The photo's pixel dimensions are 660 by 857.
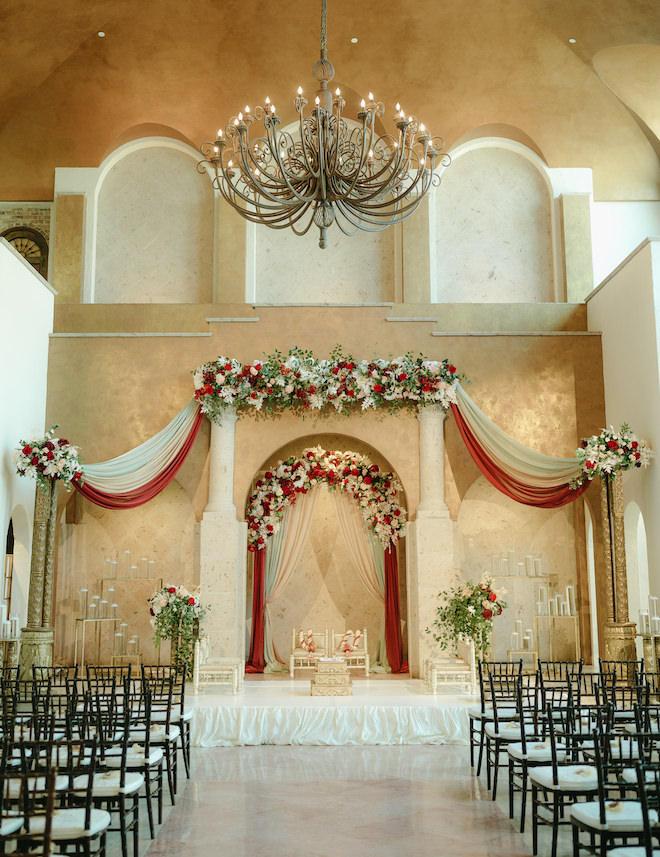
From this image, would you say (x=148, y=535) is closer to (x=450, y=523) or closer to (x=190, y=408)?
(x=190, y=408)

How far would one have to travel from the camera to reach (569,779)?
5.53 metres

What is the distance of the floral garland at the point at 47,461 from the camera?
33.8ft

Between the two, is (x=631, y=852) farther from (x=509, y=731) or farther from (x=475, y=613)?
(x=475, y=613)

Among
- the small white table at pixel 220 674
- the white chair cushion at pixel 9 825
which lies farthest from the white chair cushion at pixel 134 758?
the small white table at pixel 220 674

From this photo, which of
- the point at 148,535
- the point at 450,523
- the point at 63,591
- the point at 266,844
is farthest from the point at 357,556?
the point at 266,844

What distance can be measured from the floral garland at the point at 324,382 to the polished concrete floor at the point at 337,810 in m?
4.67

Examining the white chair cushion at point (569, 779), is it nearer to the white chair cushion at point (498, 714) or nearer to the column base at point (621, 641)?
the white chair cushion at point (498, 714)

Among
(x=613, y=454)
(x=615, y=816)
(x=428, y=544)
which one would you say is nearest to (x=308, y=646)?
(x=428, y=544)

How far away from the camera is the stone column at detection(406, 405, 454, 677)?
11265 millimetres

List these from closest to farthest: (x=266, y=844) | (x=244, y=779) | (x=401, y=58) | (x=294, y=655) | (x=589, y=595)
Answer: (x=266, y=844) → (x=244, y=779) → (x=294, y=655) → (x=589, y=595) → (x=401, y=58)

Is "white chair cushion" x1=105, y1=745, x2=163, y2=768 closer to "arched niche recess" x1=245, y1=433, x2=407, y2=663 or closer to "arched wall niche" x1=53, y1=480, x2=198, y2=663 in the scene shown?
"arched wall niche" x1=53, y1=480, x2=198, y2=663

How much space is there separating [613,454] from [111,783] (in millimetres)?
6942

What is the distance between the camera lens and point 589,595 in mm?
12344

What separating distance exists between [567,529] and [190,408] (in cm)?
567
